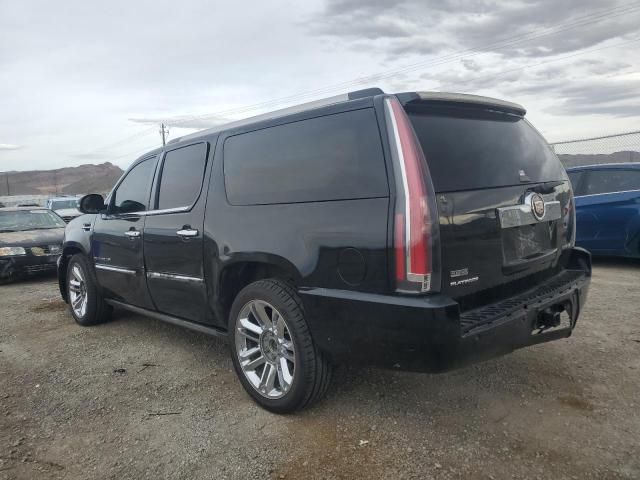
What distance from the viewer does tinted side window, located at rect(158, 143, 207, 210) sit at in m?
3.86

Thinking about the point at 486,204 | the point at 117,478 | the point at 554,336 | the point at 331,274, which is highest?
the point at 486,204

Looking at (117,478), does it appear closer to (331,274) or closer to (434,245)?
(331,274)

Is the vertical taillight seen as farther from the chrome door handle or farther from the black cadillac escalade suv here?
the chrome door handle

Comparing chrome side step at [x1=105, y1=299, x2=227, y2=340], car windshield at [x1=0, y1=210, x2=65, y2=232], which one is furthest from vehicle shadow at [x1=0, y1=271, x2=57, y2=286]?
chrome side step at [x1=105, y1=299, x2=227, y2=340]

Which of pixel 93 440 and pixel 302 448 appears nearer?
pixel 302 448

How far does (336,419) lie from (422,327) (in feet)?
3.22

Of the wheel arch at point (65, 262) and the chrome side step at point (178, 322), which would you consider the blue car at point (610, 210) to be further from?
the wheel arch at point (65, 262)

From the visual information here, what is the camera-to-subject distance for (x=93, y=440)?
297 cm

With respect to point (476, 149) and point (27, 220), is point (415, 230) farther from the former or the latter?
point (27, 220)

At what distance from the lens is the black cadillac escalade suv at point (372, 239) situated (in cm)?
252

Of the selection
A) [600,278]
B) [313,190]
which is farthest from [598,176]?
[313,190]

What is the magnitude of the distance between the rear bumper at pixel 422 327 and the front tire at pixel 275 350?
5.0 inches

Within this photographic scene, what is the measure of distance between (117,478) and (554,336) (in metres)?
2.48

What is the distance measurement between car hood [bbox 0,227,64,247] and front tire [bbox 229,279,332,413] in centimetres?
687
